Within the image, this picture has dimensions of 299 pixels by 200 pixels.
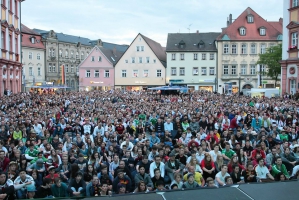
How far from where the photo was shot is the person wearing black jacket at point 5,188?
7.71 meters

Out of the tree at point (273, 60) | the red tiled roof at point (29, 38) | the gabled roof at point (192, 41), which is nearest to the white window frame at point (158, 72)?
the gabled roof at point (192, 41)

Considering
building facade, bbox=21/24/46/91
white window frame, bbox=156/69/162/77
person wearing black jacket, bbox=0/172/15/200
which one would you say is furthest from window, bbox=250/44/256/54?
person wearing black jacket, bbox=0/172/15/200

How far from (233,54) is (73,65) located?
36.4 meters

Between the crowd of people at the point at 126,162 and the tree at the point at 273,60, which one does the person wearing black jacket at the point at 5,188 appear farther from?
the tree at the point at 273,60

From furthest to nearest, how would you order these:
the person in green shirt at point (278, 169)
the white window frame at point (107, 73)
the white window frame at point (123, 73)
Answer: the white window frame at point (107, 73) → the white window frame at point (123, 73) → the person in green shirt at point (278, 169)

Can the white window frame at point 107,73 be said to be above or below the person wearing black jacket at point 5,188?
above

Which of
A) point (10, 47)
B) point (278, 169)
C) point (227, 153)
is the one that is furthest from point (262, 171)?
point (10, 47)

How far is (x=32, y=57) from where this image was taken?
211ft

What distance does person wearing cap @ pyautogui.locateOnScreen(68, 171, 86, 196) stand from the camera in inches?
324

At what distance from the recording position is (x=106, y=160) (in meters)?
10.6

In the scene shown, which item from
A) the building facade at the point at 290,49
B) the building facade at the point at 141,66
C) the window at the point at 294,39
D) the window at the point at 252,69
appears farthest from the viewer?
the building facade at the point at 141,66

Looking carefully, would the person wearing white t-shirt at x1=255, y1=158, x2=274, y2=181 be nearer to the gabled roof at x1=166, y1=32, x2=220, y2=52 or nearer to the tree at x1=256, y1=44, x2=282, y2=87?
the tree at x1=256, y1=44, x2=282, y2=87

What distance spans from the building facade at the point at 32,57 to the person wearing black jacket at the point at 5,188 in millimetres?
56064

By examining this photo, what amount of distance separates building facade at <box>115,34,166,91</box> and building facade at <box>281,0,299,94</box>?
2706cm
